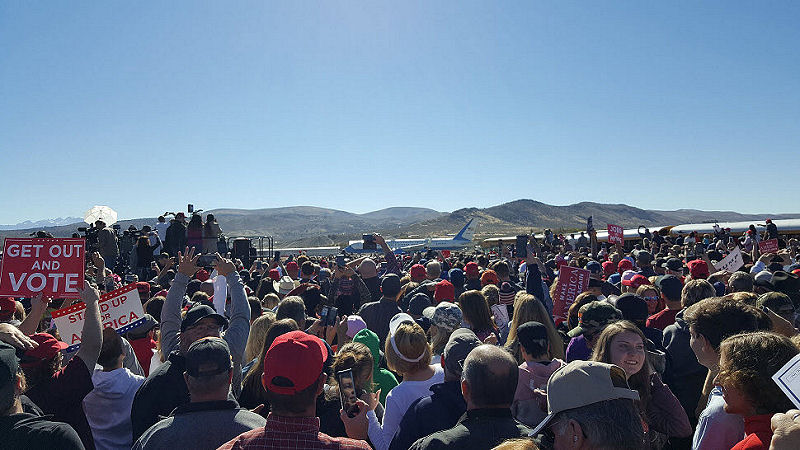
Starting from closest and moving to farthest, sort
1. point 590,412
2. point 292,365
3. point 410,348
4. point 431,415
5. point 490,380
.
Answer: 1. point 590,412
2. point 292,365
3. point 490,380
4. point 431,415
5. point 410,348

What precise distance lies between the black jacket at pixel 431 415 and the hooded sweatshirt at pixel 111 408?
7.09 feet

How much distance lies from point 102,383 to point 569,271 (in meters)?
6.04

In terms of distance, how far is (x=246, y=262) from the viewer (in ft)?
57.1

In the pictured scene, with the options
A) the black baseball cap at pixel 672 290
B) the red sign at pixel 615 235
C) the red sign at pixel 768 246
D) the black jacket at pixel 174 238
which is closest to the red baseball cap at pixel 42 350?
the black baseball cap at pixel 672 290

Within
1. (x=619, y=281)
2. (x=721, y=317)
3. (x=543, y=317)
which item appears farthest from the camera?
(x=619, y=281)

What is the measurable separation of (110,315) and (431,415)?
11.1ft

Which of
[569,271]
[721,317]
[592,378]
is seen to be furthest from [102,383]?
[569,271]

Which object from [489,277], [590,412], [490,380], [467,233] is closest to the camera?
[590,412]

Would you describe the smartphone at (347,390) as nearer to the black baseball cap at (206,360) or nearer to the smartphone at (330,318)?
the black baseball cap at (206,360)

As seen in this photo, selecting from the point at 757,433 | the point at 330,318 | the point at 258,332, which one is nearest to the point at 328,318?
the point at 330,318

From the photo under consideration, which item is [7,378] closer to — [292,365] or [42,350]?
[42,350]

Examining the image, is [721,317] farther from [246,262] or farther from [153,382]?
[246,262]

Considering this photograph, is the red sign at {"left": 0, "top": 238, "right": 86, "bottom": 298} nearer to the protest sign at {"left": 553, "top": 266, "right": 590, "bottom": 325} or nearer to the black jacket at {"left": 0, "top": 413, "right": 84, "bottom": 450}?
the black jacket at {"left": 0, "top": 413, "right": 84, "bottom": 450}

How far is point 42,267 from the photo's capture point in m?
4.72
